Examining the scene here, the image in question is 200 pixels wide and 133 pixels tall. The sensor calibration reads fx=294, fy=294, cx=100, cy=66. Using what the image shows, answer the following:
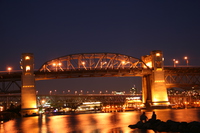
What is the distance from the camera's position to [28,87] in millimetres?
85938

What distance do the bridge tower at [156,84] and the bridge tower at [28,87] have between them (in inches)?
1475

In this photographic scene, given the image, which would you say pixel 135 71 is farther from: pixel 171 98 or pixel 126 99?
pixel 171 98

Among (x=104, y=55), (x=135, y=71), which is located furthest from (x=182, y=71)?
(x=104, y=55)

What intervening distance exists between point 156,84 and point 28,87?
131 feet

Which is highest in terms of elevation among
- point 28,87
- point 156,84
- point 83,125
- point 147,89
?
point 28,87

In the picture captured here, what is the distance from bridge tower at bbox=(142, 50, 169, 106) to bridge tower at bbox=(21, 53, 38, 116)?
123ft

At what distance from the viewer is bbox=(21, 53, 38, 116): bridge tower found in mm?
84125

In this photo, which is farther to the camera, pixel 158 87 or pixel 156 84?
pixel 158 87

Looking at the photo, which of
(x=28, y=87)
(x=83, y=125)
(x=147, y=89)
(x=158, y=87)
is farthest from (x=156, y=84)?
(x=83, y=125)

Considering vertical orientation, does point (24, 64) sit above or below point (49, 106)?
above

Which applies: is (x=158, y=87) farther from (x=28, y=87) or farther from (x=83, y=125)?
(x=83, y=125)

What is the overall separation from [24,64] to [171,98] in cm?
12944

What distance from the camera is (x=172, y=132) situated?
27484 millimetres

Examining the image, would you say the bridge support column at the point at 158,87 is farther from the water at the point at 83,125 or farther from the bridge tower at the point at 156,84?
the water at the point at 83,125
